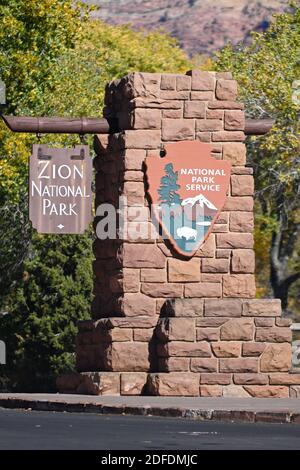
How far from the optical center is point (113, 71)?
242ft

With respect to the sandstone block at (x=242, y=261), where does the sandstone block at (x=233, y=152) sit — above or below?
above

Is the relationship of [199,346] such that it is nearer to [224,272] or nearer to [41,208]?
[224,272]

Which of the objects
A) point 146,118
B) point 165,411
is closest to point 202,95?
point 146,118

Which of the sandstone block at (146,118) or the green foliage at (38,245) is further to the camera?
the green foliage at (38,245)

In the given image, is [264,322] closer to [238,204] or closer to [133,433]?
[238,204]

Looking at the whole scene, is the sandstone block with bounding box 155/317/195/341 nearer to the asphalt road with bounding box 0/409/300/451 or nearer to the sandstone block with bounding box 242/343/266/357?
the sandstone block with bounding box 242/343/266/357

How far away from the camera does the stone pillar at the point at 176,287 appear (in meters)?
27.1

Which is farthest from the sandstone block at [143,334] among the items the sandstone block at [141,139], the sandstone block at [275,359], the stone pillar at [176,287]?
the sandstone block at [141,139]

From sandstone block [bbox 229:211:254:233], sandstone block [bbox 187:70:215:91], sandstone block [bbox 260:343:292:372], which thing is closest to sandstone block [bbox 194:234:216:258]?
sandstone block [bbox 229:211:254:233]

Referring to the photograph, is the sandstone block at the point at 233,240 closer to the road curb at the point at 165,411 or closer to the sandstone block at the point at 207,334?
the sandstone block at the point at 207,334

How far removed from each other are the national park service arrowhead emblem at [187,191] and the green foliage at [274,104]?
71.6 feet

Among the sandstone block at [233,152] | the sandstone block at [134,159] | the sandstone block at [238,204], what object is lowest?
the sandstone block at [238,204]

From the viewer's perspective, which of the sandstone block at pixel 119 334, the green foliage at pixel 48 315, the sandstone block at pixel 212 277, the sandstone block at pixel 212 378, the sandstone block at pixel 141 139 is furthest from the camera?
→ the green foliage at pixel 48 315

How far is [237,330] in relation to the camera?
27.2 meters
